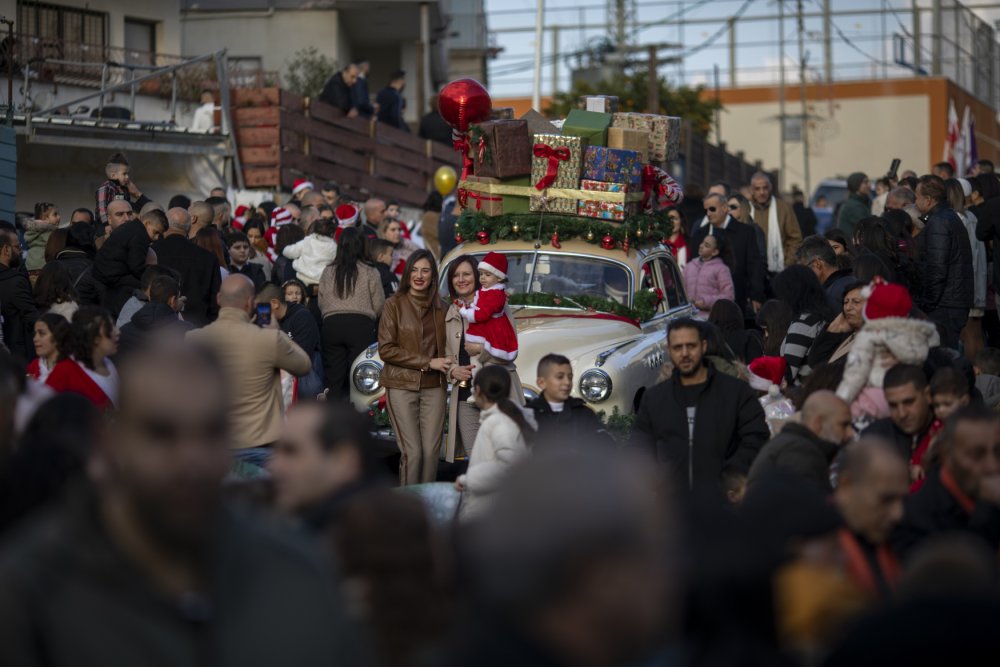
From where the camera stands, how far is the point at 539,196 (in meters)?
13.2

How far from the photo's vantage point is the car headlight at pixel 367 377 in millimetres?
11852

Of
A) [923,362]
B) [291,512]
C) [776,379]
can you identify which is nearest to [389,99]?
[776,379]

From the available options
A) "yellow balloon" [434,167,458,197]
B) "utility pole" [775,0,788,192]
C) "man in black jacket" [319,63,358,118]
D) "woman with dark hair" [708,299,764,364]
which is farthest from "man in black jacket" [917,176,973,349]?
"utility pole" [775,0,788,192]

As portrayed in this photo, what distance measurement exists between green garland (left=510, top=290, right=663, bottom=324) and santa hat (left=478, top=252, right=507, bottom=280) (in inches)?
42.4

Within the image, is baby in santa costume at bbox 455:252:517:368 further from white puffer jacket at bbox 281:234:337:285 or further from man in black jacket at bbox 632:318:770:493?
white puffer jacket at bbox 281:234:337:285

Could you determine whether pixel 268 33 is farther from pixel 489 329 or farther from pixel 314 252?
pixel 489 329

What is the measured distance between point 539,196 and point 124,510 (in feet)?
33.6

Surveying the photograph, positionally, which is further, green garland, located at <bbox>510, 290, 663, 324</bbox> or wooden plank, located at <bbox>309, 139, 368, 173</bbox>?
wooden plank, located at <bbox>309, 139, 368, 173</bbox>

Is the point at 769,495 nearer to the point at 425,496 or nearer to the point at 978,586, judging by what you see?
the point at 978,586

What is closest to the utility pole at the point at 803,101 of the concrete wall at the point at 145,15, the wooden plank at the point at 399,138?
the wooden plank at the point at 399,138

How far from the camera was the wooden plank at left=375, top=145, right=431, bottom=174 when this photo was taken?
82.4ft

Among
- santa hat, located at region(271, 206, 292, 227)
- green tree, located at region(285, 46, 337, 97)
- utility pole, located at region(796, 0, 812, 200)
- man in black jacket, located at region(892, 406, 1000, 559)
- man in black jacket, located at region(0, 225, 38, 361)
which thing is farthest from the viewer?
utility pole, located at region(796, 0, 812, 200)

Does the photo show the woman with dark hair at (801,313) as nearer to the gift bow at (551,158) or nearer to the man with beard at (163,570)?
the gift bow at (551,158)

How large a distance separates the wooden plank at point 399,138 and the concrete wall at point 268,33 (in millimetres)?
5476
